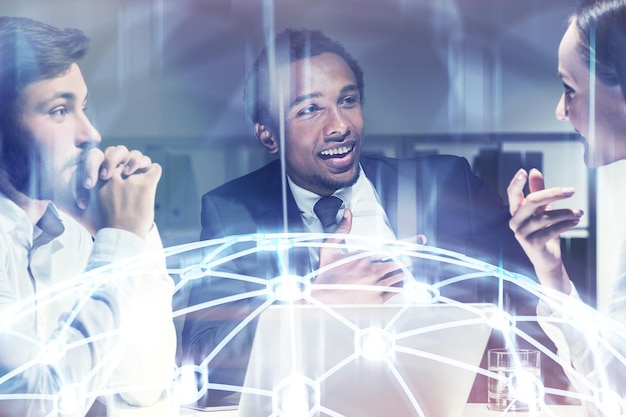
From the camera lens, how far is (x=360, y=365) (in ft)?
5.35

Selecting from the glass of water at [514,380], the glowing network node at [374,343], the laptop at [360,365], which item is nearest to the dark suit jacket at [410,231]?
the glass of water at [514,380]

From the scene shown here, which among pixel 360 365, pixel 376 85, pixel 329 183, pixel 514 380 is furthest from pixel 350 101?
pixel 514 380

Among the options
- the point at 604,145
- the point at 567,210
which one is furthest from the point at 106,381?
the point at 604,145

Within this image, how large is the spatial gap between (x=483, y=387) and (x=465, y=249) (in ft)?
1.41

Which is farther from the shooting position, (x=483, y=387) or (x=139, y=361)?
(x=139, y=361)

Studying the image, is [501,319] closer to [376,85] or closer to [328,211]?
[328,211]

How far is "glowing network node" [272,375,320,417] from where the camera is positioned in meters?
1.76

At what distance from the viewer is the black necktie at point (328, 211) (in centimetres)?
221

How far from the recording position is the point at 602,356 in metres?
2.19

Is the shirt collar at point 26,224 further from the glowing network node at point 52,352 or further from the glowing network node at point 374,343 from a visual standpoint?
the glowing network node at point 374,343

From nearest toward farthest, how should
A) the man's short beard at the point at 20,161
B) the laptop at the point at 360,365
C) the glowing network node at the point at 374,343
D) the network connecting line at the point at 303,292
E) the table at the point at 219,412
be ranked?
the laptop at the point at 360,365
the glowing network node at the point at 374,343
the table at the point at 219,412
the network connecting line at the point at 303,292
the man's short beard at the point at 20,161

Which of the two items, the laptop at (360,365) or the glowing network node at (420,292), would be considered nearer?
the laptop at (360,365)

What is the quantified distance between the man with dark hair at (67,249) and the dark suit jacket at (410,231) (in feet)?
0.47

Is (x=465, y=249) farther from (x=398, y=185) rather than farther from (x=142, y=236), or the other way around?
(x=142, y=236)
